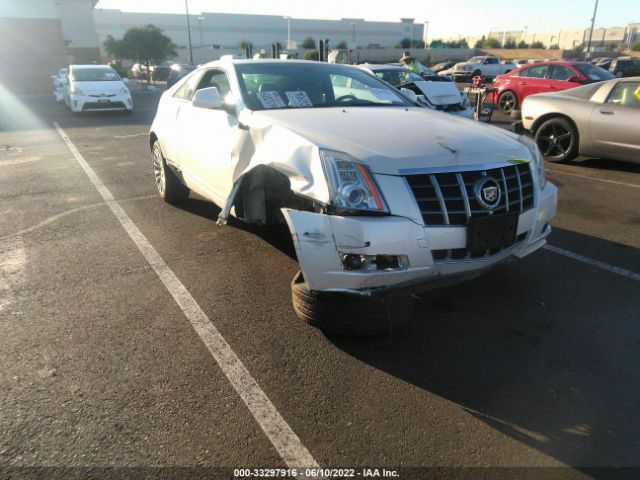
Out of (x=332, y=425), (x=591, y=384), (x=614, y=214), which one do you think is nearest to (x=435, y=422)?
(x=332, y=425)

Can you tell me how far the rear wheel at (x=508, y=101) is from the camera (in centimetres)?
1476

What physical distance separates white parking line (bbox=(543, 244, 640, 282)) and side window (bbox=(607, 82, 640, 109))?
157 inches

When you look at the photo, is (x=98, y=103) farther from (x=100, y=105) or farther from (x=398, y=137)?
(x=398, y=137)

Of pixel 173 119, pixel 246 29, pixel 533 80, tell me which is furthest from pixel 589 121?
pixel 246 29

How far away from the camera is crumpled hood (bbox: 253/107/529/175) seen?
9.32 ft

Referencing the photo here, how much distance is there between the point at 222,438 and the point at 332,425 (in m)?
0.53

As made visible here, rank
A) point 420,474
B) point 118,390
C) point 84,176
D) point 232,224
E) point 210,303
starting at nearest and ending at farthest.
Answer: point 420,474
point 118,390
point 210,303
point 232,224
point 84,176

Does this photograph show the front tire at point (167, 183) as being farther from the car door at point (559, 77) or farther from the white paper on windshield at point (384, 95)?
the car door at point (559, 77)

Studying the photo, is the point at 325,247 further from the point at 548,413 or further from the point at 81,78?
the point at 81,78

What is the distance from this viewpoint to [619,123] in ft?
23.8

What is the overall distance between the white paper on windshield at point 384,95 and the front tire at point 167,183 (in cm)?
253

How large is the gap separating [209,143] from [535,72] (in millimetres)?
13027

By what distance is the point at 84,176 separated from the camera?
7.68m

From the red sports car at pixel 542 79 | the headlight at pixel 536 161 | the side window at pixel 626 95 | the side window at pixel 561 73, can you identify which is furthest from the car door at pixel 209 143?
the side window at pixel 561 73
